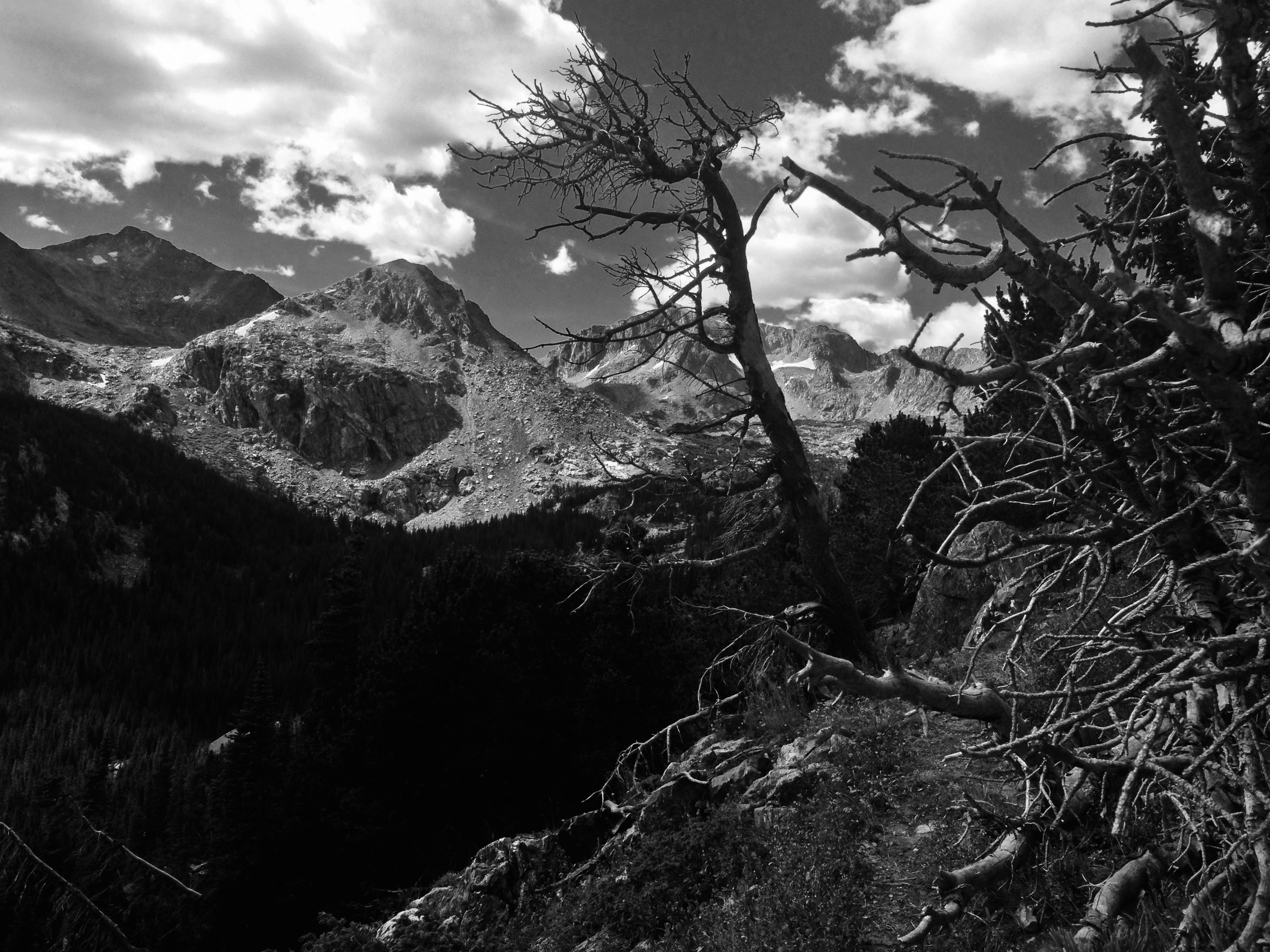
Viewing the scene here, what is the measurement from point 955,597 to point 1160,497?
11.3m

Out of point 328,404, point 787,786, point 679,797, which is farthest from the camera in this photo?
point 328,404

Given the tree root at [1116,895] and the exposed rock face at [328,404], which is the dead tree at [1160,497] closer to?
the tree root at [1116,895]

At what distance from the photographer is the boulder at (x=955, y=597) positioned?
1351 cm

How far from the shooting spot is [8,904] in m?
8.44

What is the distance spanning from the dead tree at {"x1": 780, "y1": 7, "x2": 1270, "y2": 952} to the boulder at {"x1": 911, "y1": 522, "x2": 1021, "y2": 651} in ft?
31.0

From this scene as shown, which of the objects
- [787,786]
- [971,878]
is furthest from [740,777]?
[971,878]

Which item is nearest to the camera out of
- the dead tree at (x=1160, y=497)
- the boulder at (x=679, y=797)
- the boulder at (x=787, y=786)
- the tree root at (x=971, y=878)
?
the dead tree at (x=1160, y=497)

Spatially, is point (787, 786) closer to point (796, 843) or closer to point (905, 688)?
point (796, 843)

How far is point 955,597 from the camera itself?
14227 mm

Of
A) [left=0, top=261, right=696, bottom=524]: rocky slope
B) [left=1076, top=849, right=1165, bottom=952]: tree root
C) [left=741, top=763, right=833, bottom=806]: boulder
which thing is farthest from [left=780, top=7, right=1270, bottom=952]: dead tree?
[left=0, top=261, right=696, bottom=524]: rocky slope

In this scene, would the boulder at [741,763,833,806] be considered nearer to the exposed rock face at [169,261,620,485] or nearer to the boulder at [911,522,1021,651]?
the boulder at [911,522,1021,651]

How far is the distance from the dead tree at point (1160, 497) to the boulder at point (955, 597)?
31.0ft

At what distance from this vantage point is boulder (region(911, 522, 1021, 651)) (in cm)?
1351

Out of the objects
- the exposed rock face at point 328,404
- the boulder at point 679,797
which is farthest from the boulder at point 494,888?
the exposed rock face at point 328,404
